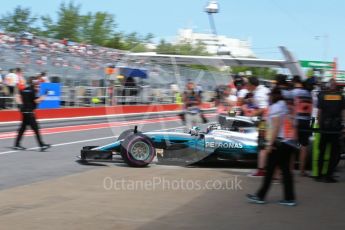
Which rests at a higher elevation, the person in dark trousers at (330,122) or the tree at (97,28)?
the tree at (97,28)

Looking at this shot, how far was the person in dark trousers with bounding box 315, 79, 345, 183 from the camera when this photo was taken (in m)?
8.52

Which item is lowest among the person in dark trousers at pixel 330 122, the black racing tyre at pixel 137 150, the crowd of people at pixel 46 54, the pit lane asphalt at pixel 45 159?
the pit lane asphalt at pixel 45 159

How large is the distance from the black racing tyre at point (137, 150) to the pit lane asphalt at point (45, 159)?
767 millimetres

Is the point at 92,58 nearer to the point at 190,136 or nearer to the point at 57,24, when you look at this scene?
the point at 190,136

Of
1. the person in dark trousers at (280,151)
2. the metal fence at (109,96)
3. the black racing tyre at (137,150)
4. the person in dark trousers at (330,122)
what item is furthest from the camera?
the metal fence at (109,96)

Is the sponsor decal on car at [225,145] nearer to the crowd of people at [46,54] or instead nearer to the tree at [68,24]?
the crowd of people at [46,54]

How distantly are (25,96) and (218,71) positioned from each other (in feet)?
15.6

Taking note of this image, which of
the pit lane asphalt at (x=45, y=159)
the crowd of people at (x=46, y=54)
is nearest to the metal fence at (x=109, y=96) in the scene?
the crowd of people at (x=46, y=54)

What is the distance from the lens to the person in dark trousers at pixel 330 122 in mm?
8516

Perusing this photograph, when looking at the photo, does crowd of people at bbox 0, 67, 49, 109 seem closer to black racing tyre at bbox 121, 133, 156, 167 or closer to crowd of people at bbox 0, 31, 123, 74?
crowd of people at bbox 0, 31, 123, 74

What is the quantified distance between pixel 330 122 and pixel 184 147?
2.67 m

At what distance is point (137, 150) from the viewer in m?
9.45

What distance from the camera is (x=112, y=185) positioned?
7.83m

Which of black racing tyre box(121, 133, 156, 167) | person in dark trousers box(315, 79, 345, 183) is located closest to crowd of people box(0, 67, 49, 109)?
black racing tyre box(121, 133, 156, 167)
